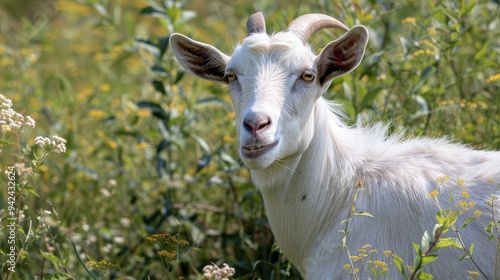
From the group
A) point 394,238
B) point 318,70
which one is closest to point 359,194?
point 394,238

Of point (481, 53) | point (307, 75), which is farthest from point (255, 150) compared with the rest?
point (481, 53)

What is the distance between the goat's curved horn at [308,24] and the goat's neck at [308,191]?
0.48 m

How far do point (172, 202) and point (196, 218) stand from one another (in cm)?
29

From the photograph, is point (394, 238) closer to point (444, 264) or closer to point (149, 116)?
point (444, 264)

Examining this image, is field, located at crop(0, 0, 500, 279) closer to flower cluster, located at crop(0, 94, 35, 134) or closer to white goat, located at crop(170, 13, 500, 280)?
white goat, located at crop(170, 13, 500, 280)

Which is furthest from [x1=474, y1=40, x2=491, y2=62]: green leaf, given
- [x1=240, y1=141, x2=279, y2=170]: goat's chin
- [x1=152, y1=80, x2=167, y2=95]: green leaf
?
[x1=152, y1=80, x2=167, y2=95]: green leaf

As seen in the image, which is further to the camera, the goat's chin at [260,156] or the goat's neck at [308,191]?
the goat's neck at [308,191]

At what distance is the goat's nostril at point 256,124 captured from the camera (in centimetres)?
499

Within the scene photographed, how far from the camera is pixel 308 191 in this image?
18.6 ft

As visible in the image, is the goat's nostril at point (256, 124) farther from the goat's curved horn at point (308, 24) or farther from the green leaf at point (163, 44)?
the green leaf at point (163, 44)

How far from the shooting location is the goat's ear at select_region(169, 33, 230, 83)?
5.95 meters

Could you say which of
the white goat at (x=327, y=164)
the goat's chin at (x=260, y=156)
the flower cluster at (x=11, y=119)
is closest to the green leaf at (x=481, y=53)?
the white goat at (x=327, y=164)


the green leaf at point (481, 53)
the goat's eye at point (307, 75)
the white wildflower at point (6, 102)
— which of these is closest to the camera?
the white wildflower at point (6, 102)

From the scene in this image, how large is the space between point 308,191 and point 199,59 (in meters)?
1.31
